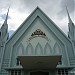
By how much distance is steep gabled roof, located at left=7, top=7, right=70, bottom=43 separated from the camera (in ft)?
74.1

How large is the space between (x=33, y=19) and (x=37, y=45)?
4.05 metres

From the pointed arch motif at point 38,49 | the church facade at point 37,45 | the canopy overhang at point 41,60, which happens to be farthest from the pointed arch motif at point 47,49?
the canopy overhang at point 41,60

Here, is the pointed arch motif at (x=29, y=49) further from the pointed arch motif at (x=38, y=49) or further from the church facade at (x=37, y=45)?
the pointed arch motif at (x=38, y=49)

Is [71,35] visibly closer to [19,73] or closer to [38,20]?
[38,20]

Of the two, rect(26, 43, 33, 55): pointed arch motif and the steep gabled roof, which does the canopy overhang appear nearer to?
rect(26, 43, 33, 55): pointed arch motif

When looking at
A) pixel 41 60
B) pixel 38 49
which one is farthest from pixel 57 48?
pixel 41 60

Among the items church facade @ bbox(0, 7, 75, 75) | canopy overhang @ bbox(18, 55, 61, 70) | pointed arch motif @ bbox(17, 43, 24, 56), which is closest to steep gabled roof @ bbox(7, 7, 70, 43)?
church facade @ bbox(0, 7, 75, 75)

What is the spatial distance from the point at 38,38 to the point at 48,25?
2381mm

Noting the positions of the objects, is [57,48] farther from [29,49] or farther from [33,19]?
[33,19]

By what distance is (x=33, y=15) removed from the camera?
23.9 metres

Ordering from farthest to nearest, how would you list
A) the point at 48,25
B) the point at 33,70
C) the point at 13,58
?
the point at 48,25 → the point at 13,58 → the point at 33,70

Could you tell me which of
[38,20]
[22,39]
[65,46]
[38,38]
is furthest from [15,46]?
[65,46]

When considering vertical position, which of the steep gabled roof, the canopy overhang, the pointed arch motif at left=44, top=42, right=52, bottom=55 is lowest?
the canopy overhang

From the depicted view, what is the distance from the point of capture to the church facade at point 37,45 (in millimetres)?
19859
